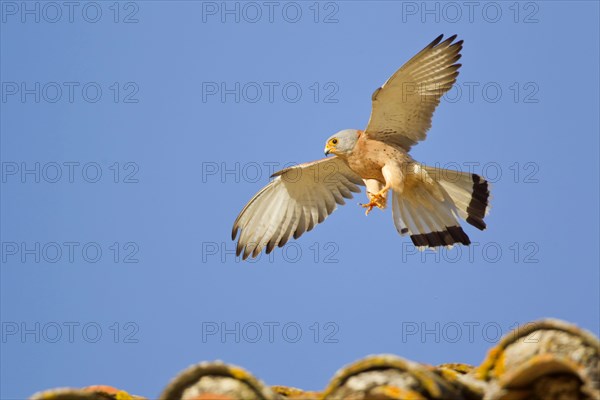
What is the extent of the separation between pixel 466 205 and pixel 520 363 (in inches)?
220

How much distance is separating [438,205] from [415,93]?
57.9 inches

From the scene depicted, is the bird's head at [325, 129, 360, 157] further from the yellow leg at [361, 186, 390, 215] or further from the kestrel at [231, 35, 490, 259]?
the yellow leg at [361, 186, 390, 215]

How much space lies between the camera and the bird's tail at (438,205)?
1300cm

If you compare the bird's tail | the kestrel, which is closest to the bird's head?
the kestrel

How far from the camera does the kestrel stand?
12.7 meters

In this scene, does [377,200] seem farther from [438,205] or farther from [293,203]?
[293,203]

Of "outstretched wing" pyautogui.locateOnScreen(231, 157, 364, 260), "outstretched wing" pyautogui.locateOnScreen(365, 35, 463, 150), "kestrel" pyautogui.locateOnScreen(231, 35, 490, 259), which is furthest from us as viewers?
"outstretched wing" pyautogui.locateOnScreen(231, 157, 364, 260)

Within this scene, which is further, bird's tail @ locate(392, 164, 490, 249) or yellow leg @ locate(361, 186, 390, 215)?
bird's tail @ locate(392, 164, 490, 249)

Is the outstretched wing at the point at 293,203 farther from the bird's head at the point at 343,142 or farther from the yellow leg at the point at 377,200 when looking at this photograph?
the yellow leg at the point at 377,200

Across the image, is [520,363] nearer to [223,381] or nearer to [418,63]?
[223,381]

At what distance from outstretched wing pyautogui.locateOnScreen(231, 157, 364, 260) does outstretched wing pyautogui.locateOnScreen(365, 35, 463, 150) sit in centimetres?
90

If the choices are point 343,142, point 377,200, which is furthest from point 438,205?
point 343,142

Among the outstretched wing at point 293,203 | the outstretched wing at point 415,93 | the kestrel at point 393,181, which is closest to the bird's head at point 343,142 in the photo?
the kestrel at point 393,181

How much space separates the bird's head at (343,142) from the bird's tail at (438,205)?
2.56 ft
